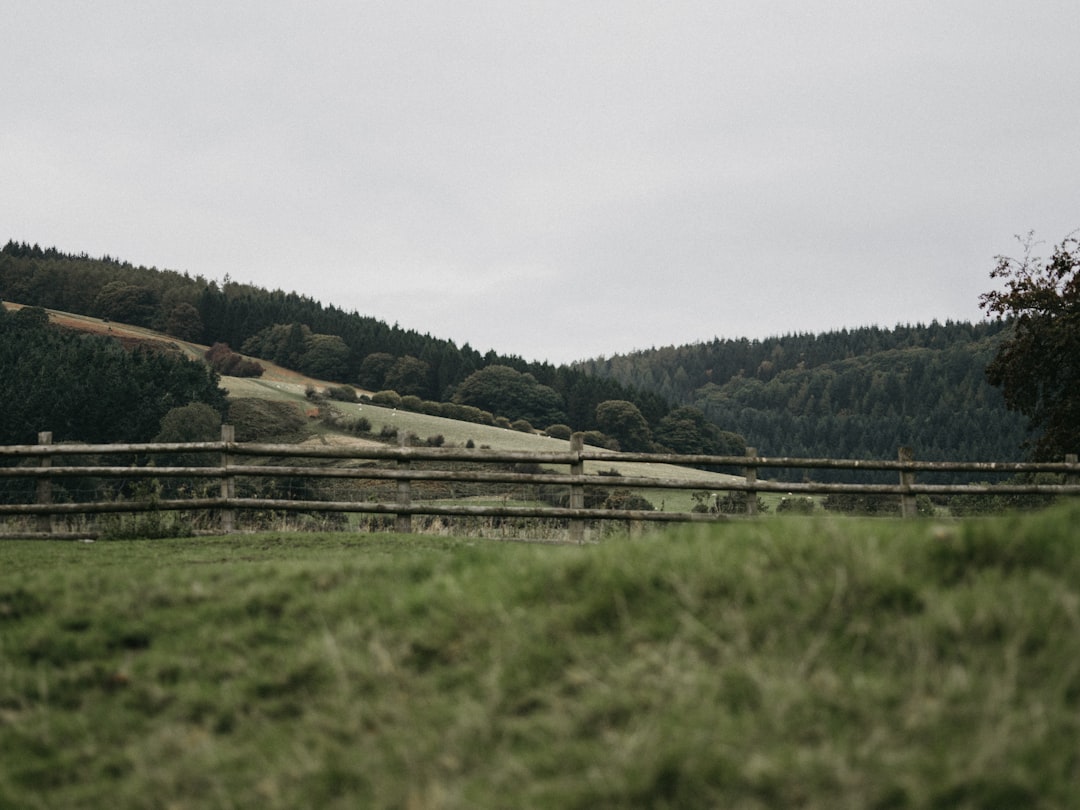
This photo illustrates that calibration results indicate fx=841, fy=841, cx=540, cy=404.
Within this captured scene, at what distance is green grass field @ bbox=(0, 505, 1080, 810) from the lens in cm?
242

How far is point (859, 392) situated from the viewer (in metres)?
148

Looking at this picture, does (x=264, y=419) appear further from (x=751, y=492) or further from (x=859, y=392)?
(x=859, y=392)

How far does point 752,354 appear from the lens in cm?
19262

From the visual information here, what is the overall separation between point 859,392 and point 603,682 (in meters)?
156

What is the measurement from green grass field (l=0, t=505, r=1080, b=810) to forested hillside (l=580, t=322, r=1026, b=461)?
113 meters

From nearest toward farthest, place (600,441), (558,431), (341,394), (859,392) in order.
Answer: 1. (341,394)
2. (600,441)
3. (558,431)
4. (859,392)

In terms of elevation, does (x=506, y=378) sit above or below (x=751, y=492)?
above

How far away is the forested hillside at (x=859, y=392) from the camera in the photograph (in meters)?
116

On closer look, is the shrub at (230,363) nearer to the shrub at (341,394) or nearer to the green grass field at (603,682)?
the shrub at (341,394)

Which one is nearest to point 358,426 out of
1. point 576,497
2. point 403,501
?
point 403,501

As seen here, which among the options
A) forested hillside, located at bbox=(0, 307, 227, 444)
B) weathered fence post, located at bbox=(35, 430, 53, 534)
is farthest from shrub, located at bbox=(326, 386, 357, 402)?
weathered fence post, located at bbox=(35, 430, 53, 534)

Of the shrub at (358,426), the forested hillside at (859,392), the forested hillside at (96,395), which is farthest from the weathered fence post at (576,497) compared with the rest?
the forested hillside at (859,392)

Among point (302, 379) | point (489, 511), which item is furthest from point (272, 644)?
point (302, 379)

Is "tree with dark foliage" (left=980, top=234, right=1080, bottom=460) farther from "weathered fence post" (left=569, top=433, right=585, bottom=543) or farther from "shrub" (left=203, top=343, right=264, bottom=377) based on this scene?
"shrub" (left=203, top=343, right=264, bottom=377)
